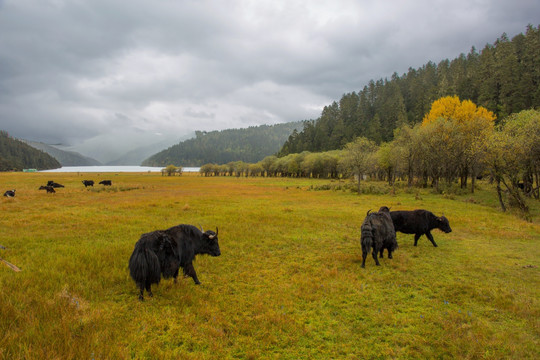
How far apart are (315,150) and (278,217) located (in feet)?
375

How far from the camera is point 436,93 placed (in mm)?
87000

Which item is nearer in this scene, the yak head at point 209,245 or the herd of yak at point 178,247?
the herd of yak at point 178,247

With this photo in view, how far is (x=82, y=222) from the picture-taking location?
14523mm

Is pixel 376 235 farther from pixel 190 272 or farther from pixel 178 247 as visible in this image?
pixel 178 247

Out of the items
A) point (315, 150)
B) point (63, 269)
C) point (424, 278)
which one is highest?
point (315, 150)

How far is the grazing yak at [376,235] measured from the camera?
9.07 metres

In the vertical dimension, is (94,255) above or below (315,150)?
below

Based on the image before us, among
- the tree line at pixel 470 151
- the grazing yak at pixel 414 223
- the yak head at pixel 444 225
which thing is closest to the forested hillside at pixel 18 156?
the tree line at pixel 470 151

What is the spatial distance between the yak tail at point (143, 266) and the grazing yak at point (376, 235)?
7.13 metres

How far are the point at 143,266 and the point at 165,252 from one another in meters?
0.70

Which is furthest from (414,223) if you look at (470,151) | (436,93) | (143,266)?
(436,93)

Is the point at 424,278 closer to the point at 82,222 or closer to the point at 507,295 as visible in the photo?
the point at 507,295

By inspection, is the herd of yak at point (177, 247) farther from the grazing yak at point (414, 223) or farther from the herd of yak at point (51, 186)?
the herd of yak at point (51, 186)

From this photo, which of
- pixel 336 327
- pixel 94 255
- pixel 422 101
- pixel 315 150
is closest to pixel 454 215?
pixel 336 327
